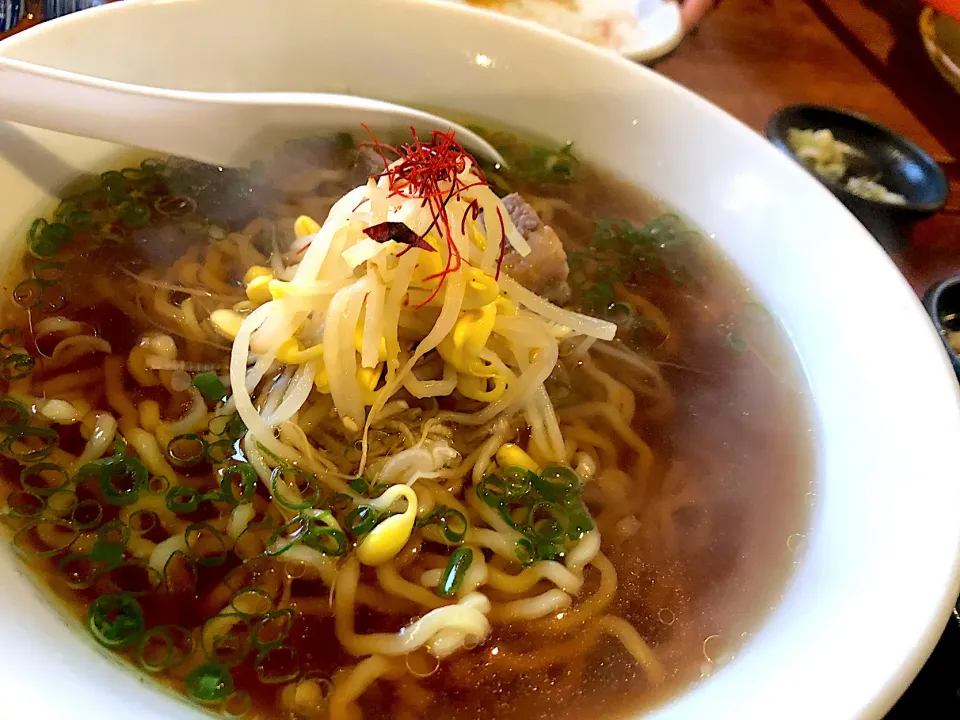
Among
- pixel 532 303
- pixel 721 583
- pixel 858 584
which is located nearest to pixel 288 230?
pixel 532 303

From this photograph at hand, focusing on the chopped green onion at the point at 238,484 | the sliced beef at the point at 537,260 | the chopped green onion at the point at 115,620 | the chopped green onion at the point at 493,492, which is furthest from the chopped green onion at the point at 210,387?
the sliced beef at the point at 537,260

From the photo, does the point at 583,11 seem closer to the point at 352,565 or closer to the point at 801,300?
the point at 801,300

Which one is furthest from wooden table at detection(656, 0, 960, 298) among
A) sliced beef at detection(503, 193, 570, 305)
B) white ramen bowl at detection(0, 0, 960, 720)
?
sliced beef at detection(503, 193, 570, 305)

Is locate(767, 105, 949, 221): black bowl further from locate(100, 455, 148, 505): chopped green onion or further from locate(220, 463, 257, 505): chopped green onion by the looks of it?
locate(100, 455, 148, 505): chopped green onion

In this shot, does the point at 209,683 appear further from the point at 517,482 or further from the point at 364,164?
the point at 364,164

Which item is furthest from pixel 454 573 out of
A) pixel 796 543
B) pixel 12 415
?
pixel 12 415

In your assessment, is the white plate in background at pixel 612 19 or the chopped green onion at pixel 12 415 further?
the white plate in background at pixel 612 19

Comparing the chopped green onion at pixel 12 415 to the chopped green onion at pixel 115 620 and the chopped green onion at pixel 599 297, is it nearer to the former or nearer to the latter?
the chopped green onion at pixel 115 620
